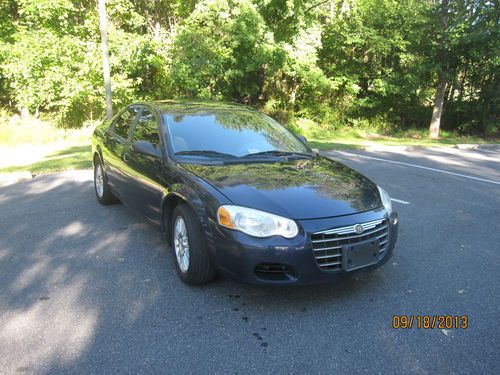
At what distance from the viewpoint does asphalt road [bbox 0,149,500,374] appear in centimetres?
255

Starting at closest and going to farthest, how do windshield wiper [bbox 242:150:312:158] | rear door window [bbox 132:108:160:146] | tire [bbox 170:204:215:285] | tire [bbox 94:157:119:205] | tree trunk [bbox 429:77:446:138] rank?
1. tire [bbox 170:204:215:285]
2. windshield wiper [bbox 242:150:312:158]
3. rear door window [bbox 132:108:160:146]
4. tire [bbox 94:157:119:205]
5. tree trunk [bbox 429:77:446:138]

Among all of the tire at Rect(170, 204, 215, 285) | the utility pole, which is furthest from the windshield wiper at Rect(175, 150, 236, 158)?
the utility pole

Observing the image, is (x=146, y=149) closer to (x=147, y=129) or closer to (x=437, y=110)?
(x=147, y=129)

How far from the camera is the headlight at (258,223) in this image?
9.70 feet

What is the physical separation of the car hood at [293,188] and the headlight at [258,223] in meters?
0.05

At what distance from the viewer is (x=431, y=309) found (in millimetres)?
3164

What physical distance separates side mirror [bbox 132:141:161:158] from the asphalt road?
1.01 meters

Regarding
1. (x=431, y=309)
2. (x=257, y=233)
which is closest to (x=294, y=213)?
(x=257, y=233)

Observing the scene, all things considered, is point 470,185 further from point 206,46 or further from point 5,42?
point 5,42

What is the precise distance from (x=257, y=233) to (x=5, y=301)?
6.86 ft

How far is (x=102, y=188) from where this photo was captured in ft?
18.9

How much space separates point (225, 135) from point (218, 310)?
6.00ft

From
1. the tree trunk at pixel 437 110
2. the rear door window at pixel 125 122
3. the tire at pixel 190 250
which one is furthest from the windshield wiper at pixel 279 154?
the tree trunk at pixel 437 110
